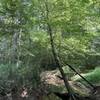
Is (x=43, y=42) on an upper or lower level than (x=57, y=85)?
upper

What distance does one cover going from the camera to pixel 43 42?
7086 millimetres

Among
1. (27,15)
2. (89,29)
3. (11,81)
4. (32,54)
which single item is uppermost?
(27,15)

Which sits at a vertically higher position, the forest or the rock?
the forest

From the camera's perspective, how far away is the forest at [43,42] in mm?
6797

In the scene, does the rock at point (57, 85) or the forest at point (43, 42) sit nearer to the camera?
the forest at point (43, 42)

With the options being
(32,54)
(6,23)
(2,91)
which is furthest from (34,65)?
(6,23)

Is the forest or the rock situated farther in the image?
the rock

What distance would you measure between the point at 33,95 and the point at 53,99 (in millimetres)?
629

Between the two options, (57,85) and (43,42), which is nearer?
(43,42)

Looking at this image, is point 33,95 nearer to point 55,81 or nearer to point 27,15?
point 55,81

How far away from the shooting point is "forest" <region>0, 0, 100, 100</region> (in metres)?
6.80

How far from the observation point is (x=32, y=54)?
25.8 feet

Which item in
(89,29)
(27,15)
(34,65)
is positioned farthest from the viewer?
(34,65)

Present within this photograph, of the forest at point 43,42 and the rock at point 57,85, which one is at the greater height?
the forest at point 43,42
